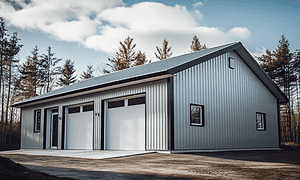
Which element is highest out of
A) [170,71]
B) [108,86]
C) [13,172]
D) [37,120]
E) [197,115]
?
[170,71]

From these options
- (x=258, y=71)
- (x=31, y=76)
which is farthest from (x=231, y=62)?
(x=31, y=76)

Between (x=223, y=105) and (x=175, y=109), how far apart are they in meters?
3.26

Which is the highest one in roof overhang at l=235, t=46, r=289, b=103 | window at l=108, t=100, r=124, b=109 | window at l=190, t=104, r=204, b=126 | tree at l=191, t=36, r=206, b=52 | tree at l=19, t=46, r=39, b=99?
tree at l=191, t=36, r=206, b=52

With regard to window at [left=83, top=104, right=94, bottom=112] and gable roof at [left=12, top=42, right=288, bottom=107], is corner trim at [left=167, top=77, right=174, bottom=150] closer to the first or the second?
gable roof at [left=12, top=42, right=288, bottom=107]

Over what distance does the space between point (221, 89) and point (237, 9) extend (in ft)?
17.8

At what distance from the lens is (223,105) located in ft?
41.3

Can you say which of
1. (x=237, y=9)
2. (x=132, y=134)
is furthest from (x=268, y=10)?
(x=132, y=134)

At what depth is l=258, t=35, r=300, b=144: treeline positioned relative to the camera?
93.0ft

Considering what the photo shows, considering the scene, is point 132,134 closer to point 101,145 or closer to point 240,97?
point 101,145

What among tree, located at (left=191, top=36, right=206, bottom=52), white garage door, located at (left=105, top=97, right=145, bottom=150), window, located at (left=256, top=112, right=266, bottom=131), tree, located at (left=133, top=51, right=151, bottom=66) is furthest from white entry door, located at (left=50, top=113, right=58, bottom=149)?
tree, located at (left=191, top=36, right=206, bottom=52)

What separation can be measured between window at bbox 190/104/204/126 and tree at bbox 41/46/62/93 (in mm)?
26414

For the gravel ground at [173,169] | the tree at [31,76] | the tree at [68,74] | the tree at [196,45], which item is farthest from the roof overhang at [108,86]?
the tree at [196,45]

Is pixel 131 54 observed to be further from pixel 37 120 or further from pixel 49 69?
pixel 37 120

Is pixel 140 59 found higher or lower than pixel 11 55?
higher
